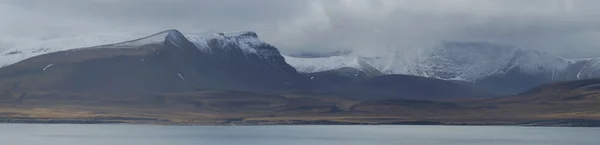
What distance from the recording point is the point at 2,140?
136 m

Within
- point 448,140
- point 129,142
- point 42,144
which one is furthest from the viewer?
point 448,140

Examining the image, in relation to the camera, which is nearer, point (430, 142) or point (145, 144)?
point (145, 144)

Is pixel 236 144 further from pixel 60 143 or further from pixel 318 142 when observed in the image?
pixel 60 143

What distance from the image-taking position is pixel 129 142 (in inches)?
5448

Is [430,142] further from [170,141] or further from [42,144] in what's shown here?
[42,144]

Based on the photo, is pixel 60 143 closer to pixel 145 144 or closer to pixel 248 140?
pixel 145 144

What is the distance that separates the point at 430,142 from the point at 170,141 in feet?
110

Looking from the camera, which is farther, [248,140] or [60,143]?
[248,140]

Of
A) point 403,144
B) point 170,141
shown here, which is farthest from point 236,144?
point 403,144

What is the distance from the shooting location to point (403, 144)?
138m

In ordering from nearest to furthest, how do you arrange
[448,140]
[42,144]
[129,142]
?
[42,144]
[129,142]
[448,140]

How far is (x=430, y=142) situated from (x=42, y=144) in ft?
159

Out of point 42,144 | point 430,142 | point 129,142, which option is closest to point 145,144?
point 129,142

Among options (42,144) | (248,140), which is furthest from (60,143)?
(248,140)
